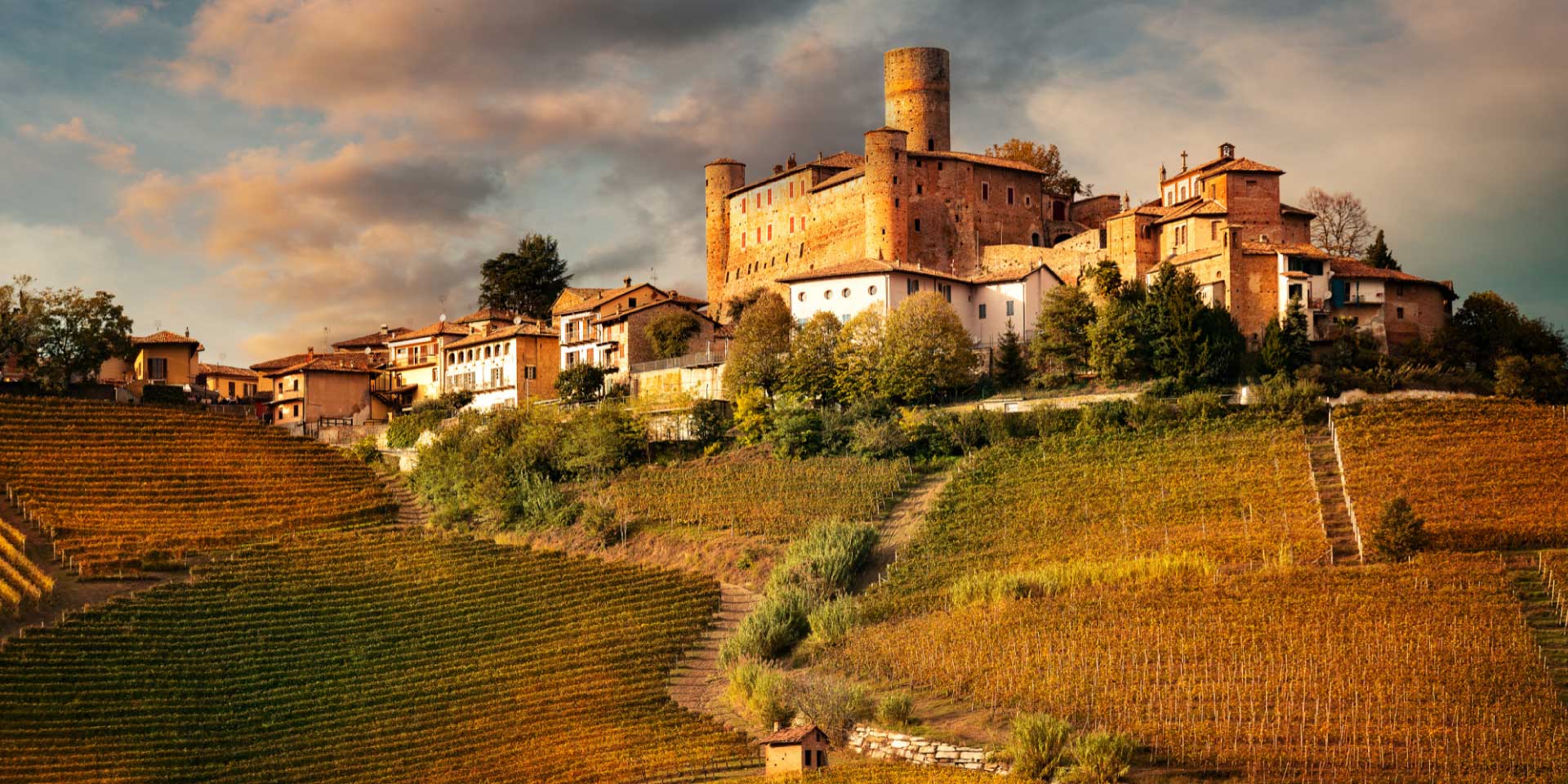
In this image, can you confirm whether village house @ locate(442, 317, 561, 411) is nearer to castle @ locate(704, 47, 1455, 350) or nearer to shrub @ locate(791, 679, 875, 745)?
castle @ locate(704, 47, 1455, 350)

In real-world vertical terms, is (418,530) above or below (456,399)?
below

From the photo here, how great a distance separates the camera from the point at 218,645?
45781 millimetres

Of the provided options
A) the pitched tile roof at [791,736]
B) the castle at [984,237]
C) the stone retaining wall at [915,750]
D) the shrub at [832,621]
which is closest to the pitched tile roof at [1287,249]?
the castle at [984,237]

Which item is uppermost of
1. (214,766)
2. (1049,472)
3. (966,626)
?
(1049,472)

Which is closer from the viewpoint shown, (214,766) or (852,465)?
(214,766)

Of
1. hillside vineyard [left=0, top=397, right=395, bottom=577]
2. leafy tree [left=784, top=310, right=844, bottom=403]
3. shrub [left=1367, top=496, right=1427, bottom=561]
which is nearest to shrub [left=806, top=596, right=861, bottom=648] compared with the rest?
shrub [left=1367, top=496, right=1427, bottom=561]

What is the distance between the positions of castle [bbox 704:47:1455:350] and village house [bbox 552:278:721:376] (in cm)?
452

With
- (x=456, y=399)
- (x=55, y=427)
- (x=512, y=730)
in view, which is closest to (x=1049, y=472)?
(x=512, y=730)

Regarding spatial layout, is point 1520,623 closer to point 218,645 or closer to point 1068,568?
point 1068,568

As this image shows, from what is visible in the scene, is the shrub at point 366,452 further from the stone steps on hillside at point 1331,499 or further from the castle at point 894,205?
the stone steps on hillside at point 1331,499

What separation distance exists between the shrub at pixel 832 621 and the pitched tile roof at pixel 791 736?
6.92 meters

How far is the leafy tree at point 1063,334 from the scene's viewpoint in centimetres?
6131

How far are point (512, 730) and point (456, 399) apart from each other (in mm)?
37046

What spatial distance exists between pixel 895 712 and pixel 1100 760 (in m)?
5.61
